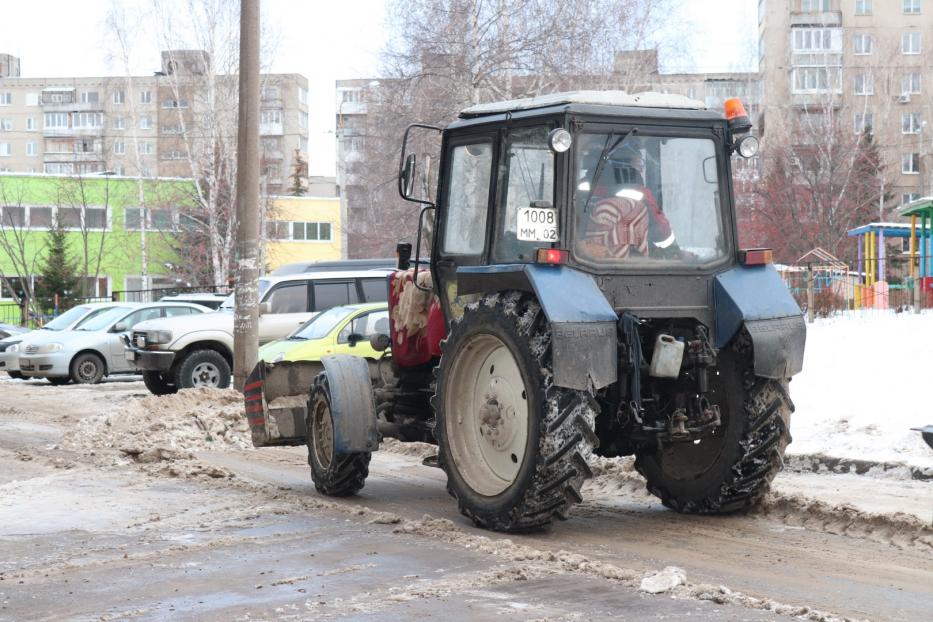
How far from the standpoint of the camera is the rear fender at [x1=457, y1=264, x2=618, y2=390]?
7445 mm

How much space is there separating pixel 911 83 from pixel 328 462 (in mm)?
64839

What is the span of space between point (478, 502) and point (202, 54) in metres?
45.1

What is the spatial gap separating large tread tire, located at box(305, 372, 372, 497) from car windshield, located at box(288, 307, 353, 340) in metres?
7.01

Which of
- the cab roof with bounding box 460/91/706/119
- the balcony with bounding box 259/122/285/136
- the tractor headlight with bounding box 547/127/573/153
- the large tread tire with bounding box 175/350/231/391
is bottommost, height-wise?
the large tread tire with bounding box 175/350/231/391

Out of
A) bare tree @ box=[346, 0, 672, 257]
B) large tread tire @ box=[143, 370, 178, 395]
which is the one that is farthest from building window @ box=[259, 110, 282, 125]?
large tread tire @ box=[143, 370, 178, 395]

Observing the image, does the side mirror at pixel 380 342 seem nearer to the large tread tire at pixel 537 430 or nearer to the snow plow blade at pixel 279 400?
the snow plow blade at pixel 279 400

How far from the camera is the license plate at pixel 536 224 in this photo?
309 inches

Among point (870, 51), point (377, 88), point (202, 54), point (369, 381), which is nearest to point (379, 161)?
point (377, 88)

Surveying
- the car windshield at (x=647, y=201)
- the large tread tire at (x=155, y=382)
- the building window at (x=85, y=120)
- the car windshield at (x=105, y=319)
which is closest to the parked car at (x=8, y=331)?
the car windshield at (x=105, y=319)

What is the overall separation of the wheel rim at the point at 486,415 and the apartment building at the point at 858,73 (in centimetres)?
4945

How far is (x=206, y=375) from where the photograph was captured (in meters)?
20.7

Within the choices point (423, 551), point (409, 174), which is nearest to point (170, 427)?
point (409, 174)

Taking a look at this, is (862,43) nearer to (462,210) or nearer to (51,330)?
(51,330)

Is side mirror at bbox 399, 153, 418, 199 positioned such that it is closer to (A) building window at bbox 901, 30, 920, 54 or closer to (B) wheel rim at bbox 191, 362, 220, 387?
(B) wheel rim at bbox 191, 362, 220, 387
